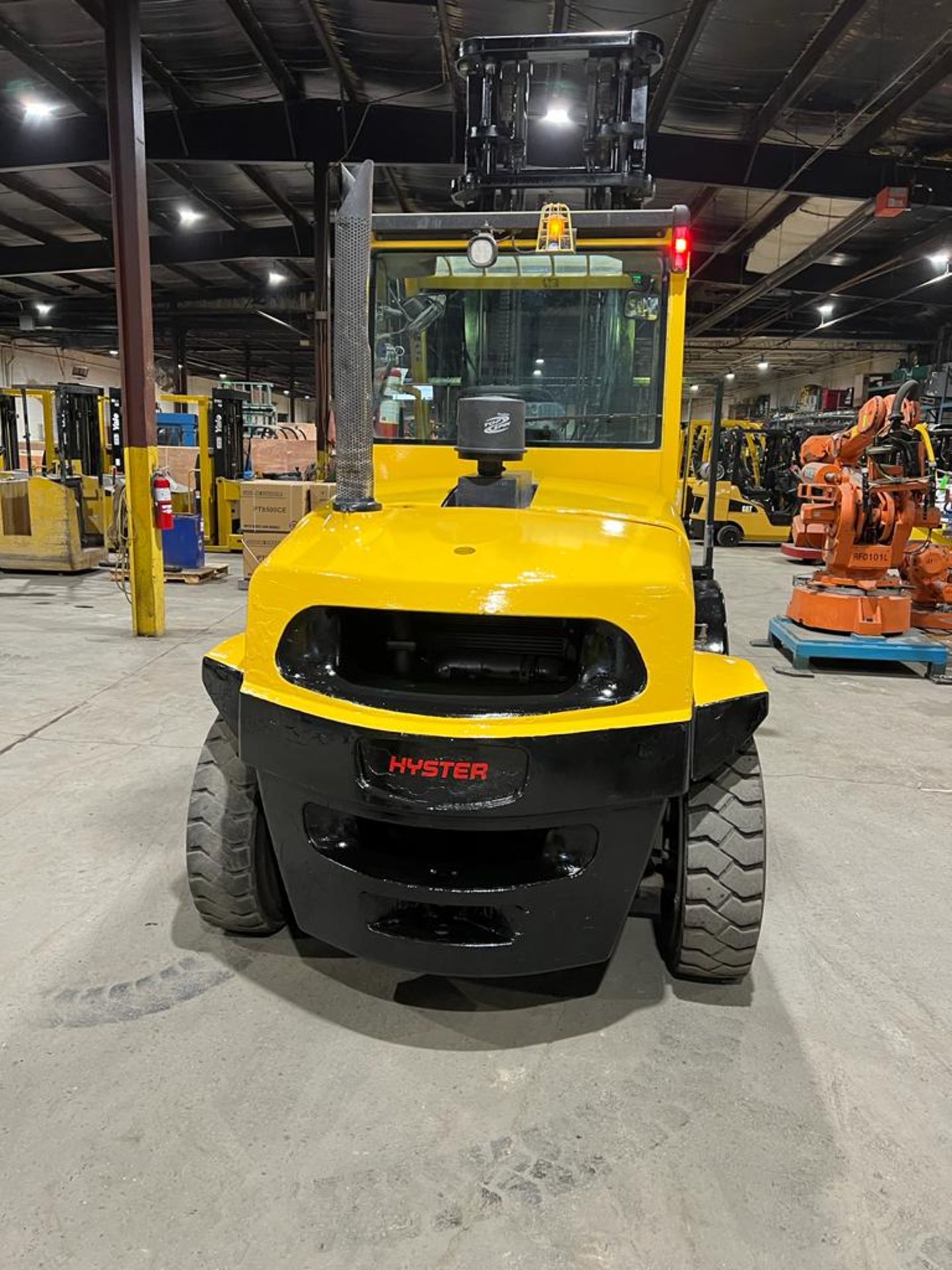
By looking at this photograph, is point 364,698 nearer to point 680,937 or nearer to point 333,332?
point 333,332

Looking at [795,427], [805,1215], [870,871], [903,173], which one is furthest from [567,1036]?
[795,427]

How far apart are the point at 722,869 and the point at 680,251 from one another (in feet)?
6.89

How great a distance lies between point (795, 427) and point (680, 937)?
15.1 metres

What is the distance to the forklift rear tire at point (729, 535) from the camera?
16.0 metres

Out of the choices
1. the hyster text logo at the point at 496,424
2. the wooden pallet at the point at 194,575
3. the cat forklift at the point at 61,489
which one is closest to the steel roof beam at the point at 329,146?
the cat forklift at the point at 61,489

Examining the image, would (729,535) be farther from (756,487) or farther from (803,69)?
(803,69)

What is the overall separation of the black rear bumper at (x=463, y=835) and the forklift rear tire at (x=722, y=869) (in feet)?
1.02

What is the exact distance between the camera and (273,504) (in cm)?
1004

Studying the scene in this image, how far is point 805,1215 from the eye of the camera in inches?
71.4

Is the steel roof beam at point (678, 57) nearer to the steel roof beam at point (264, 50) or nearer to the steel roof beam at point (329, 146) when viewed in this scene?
the steel roof beam at point (329, 146)

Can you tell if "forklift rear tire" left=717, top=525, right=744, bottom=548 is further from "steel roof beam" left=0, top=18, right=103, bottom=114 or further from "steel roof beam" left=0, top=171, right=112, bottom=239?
"steel roof beam" left=0, top=171, right=112, bottom=239

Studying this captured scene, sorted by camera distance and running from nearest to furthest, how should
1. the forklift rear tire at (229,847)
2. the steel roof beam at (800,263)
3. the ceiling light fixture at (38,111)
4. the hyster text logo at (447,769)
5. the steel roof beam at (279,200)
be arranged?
the hyster text logo at (447,769) → the forklift rear tire at (229,847) → the ceiling light fixture at (38,111) → the steel roof beam at (800,263) → the steel roof beam at (279,200)

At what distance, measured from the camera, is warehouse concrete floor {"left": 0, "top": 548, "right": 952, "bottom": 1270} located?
5.75 ft

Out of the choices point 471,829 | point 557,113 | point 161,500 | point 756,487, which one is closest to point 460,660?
point 471,829
